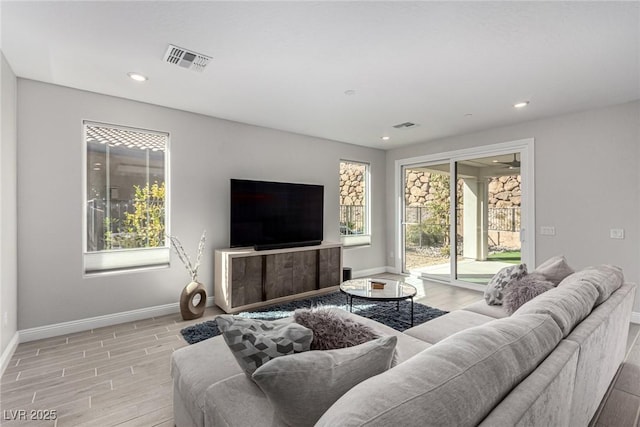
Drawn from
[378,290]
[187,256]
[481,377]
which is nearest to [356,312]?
[378,290]

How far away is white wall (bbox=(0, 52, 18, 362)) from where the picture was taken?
242 centimetres

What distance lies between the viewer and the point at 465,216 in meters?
5.00

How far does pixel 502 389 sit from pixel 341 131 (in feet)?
13.8

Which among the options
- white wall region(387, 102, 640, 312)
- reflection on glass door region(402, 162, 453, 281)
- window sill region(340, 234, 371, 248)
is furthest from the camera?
window sill region(340, 234, 371, 248)

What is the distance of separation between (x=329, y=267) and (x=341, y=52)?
3.10 meters

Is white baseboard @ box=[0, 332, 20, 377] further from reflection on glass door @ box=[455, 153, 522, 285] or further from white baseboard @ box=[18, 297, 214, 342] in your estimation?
reflection on glass door @ box=[455, 153, 522, 285]

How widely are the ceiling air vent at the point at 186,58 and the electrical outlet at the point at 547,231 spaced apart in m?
4.46

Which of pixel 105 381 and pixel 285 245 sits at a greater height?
pixel 285 245

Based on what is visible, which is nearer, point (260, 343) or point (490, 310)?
point (260, 343)

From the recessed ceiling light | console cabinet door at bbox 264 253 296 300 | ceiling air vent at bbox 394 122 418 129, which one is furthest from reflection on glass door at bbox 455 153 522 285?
the recessed ceiling light

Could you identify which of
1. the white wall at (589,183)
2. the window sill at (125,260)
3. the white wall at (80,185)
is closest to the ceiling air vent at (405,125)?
the white wall at (589,183)

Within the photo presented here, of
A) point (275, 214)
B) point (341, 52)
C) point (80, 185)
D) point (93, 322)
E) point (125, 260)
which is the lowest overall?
point (93, 322)

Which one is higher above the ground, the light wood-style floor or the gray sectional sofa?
the gray sectional sofa

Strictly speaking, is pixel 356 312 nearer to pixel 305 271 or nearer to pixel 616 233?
pixel 305 271
